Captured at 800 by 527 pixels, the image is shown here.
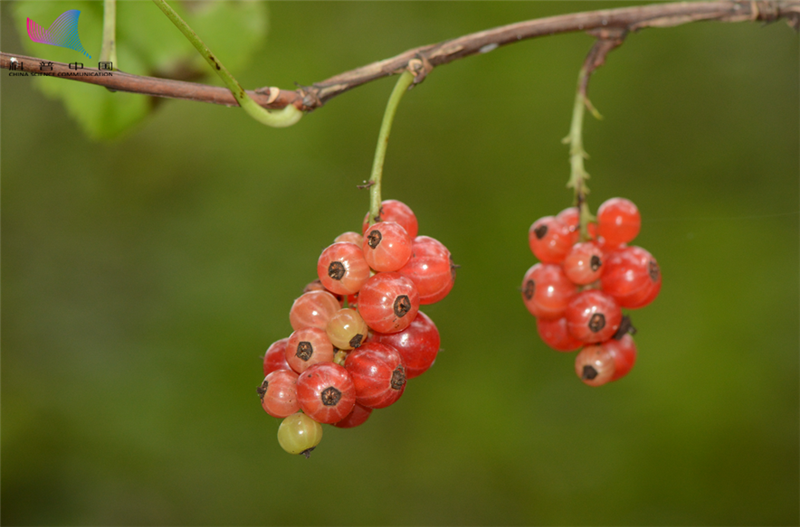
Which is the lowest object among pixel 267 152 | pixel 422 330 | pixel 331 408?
pixel 331 408

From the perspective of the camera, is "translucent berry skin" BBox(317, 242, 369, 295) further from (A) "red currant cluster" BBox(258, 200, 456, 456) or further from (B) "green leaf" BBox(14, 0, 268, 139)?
(B) "green leaf" BBox(14, 0, 268, 139)

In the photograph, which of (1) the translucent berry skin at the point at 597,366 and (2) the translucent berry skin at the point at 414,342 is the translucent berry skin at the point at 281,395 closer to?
(2) the translucent berry skin at the point at 414,342

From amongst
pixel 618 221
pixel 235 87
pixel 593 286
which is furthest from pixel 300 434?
pixel 618 221

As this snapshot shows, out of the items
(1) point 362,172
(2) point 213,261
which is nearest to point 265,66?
(1) point 362,172

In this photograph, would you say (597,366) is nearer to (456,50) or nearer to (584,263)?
(584,263)

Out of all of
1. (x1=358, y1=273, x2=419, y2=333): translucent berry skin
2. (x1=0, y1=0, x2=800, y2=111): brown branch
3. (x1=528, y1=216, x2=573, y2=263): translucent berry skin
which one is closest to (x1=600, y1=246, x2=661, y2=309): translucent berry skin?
(x1=528, y1=216, x2=573, y2=263): translucent berry skin

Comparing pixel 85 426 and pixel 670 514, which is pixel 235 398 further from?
pixel 670 514
